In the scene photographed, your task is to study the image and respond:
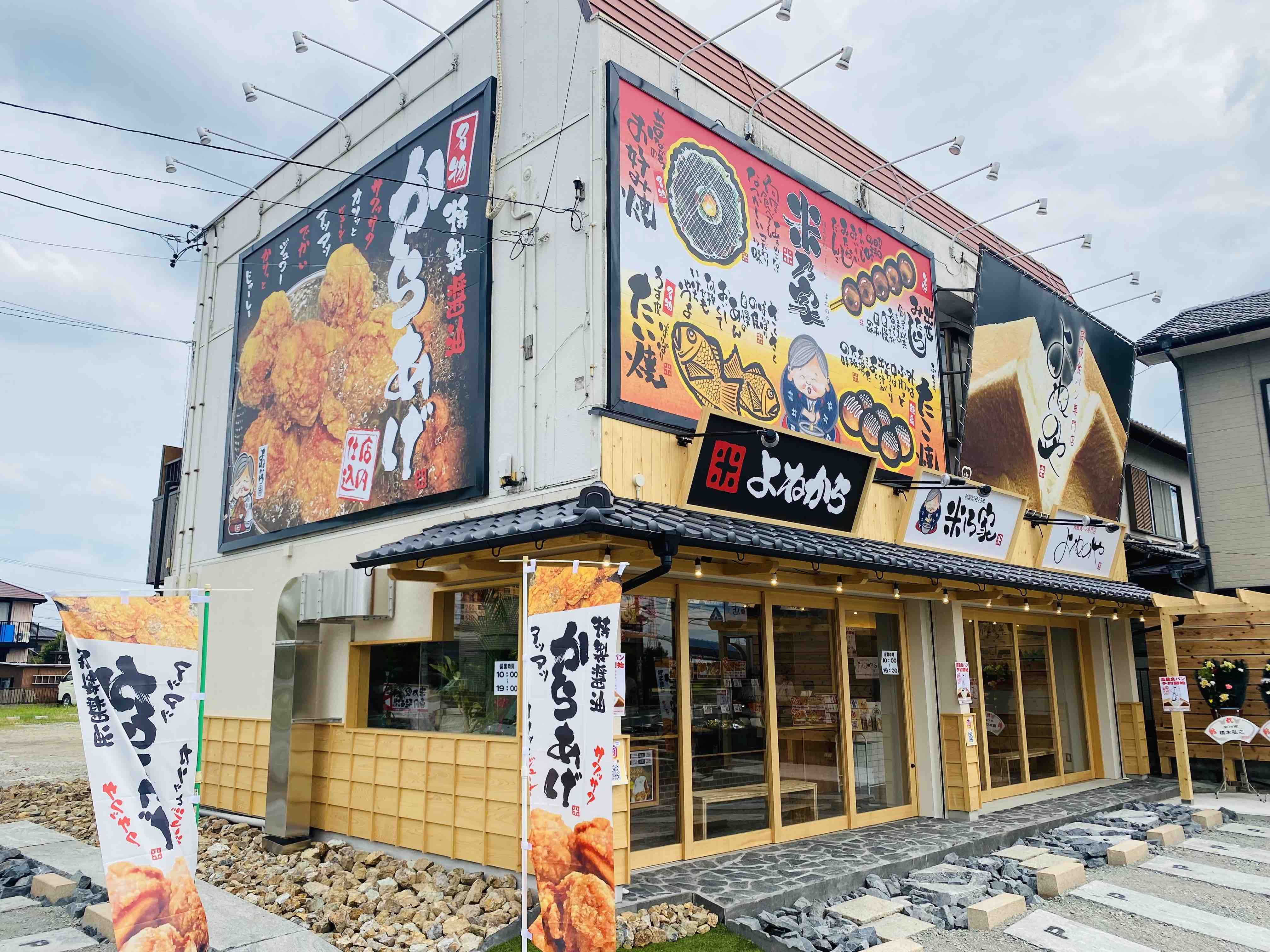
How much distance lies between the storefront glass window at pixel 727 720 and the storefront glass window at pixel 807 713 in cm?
33

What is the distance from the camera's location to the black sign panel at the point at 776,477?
25.4 feet

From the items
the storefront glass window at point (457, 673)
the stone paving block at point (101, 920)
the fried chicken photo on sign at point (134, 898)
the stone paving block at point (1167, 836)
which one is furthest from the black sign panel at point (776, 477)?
the stone paving block at point (101, 920)

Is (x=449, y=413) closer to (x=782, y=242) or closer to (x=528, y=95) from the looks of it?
(x=528, y=95)

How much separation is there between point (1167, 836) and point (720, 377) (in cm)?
719

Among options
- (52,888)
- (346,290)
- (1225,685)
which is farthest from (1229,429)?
(52,888)

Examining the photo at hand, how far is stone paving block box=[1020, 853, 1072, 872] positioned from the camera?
8539mm

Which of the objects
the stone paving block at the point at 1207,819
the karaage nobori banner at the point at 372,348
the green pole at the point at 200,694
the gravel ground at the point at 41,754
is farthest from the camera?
the gravel ground at the point at 41,754

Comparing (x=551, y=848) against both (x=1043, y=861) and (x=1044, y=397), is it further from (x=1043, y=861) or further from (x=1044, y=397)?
(x=1044, y=397)

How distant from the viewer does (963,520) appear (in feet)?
36.2

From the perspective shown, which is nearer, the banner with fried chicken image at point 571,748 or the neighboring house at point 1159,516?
the banner with fried chicken image at point 571,748

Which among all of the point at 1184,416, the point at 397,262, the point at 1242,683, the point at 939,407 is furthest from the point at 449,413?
the point at 1184,416

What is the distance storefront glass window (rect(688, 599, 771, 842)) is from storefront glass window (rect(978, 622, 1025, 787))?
15.8ft

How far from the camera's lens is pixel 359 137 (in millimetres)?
11430

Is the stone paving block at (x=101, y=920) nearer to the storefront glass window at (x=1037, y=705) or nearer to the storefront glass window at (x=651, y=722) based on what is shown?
the storefront glass window at (x=651, y=722)
